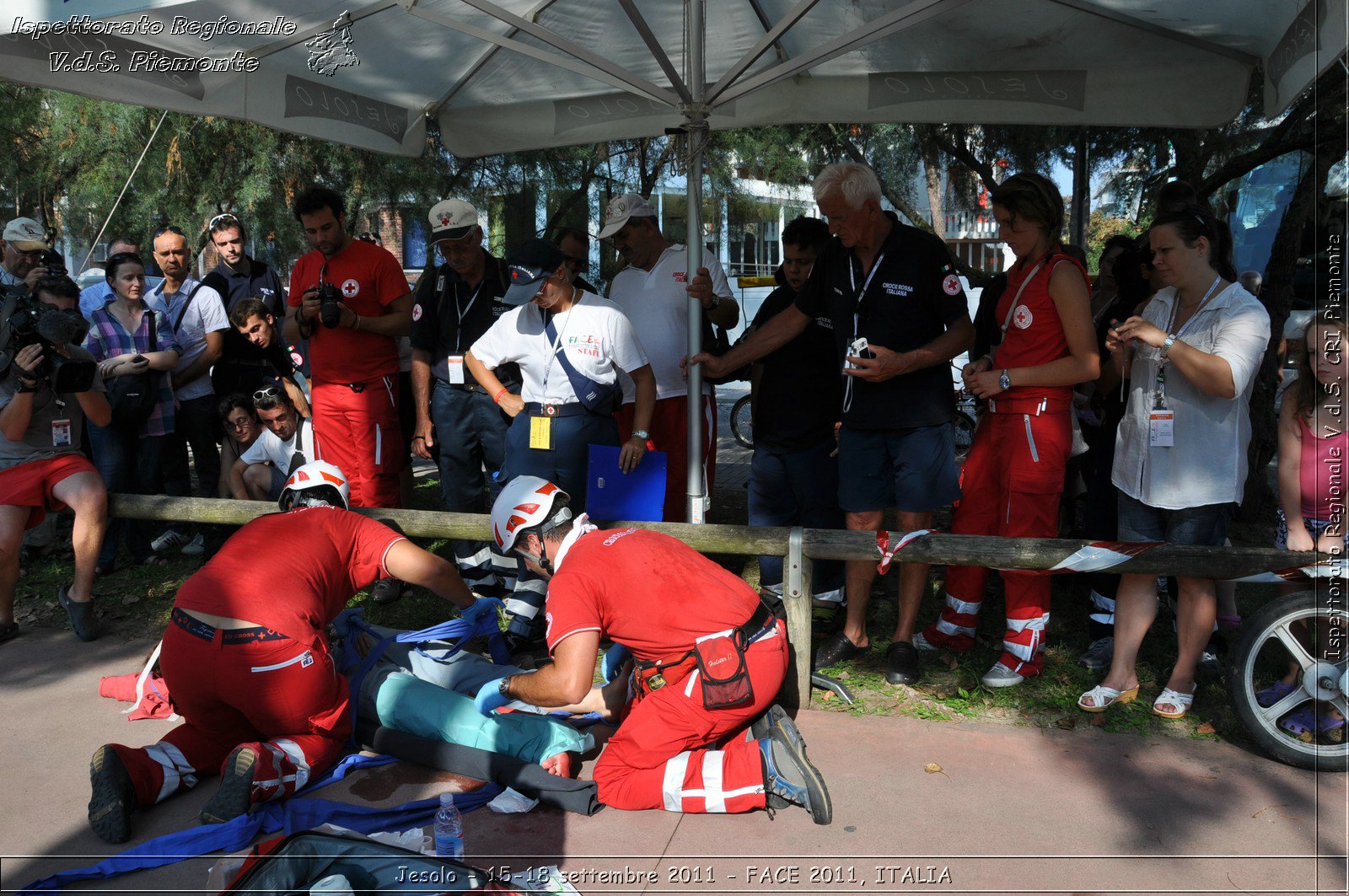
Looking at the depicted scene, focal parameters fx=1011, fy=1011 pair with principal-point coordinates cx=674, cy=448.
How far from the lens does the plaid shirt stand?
20.0 ft

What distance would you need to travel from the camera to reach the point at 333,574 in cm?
372

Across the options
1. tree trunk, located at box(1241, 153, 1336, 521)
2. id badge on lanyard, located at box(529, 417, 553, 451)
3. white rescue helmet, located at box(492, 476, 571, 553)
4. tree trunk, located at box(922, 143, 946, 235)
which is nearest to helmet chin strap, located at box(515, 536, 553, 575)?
white rescue helmet, located at box(492, 476, 571, 553)

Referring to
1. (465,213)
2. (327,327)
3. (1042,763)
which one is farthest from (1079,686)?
(327,327)

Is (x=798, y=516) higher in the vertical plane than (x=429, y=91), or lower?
lower

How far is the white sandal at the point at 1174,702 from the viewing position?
3.96m

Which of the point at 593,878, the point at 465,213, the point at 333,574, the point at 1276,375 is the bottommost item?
the point at 593,878

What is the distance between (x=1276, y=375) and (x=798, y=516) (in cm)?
402

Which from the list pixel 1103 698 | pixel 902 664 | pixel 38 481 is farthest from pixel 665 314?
pixel 38 481

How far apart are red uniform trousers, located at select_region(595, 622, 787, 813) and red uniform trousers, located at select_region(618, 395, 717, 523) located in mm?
2025

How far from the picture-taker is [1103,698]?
4.06m

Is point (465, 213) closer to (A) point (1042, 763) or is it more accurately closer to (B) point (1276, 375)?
(A) point (1042, 763)

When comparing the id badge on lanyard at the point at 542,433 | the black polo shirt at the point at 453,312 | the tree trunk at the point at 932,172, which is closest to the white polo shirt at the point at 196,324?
the black polo shirt at the point at 453,312

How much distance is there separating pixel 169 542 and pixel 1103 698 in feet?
18.8

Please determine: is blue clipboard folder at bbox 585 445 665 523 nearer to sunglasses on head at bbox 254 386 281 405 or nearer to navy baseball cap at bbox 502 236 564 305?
navy baseball cap at bbox 502 236 564 305
